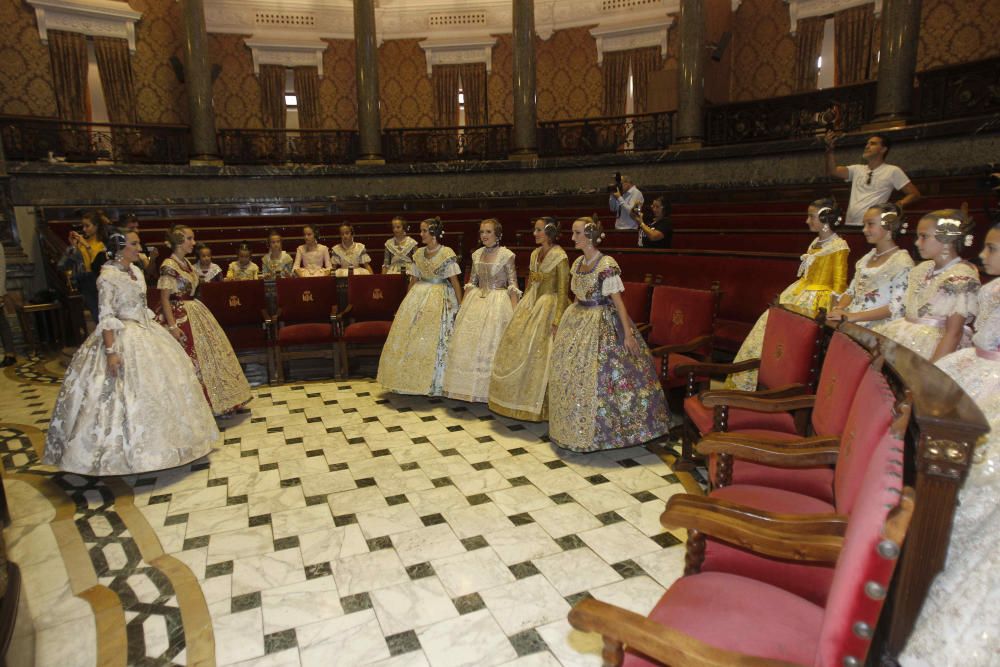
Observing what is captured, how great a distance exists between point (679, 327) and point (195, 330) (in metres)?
4.06

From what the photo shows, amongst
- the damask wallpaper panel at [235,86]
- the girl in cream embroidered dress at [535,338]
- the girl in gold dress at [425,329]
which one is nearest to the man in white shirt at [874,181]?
the girl in cream embroidered dress at [535,338]

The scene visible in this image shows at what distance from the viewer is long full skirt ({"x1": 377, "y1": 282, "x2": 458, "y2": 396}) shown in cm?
534

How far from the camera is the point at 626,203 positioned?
291 inches

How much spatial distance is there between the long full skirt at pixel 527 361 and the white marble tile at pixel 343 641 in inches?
89.4

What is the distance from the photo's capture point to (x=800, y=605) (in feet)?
5.01

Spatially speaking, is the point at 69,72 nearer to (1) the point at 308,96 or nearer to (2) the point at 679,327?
(1) the point at 308,96

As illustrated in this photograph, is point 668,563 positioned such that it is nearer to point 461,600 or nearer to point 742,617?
point 461,600

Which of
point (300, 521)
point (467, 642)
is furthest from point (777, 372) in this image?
point (300, 521)

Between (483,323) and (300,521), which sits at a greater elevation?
(483,323)

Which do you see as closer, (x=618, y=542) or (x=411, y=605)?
(x=411, y=605)

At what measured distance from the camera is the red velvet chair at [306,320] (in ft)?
19.9

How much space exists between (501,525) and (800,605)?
6.15 ft

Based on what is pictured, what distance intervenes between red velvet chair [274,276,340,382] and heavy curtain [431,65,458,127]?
960 centimetres

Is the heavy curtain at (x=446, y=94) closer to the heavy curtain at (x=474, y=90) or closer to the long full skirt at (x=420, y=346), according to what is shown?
the heavy curtain at (x=474, y=90)
